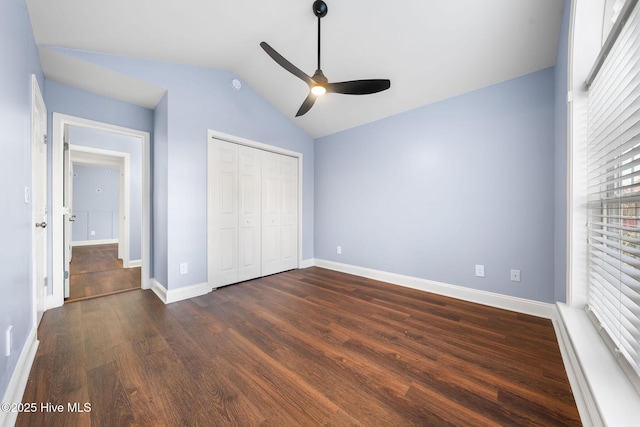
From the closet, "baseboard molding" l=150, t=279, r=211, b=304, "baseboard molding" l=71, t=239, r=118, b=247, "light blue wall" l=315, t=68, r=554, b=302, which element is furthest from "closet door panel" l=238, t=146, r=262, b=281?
"baseboard molding" l=71, t=239, r=118, b=247

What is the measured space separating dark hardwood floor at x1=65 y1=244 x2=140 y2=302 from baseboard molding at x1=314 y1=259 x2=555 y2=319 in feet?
10.4

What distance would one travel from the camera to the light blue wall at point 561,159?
5.71 feet

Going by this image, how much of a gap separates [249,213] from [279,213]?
568 millimetres

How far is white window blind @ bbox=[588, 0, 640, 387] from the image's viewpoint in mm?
962

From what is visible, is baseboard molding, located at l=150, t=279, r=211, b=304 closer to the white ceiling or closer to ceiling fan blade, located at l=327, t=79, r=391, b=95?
the white ceiling

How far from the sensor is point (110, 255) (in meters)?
5.19

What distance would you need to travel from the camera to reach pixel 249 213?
345 cm

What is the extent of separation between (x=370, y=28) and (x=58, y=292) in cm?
406

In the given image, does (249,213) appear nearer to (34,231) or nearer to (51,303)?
(34,231)

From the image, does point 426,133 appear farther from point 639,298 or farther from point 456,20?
point 639,298

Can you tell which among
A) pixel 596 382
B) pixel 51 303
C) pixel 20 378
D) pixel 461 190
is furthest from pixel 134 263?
pixel 596 382

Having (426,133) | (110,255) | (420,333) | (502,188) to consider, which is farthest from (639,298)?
(110,255)

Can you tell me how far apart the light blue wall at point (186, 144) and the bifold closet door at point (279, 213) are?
762 millimetres

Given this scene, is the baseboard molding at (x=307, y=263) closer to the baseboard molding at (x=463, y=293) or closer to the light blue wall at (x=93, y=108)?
the baseboard molding at (x=463, y=293)
